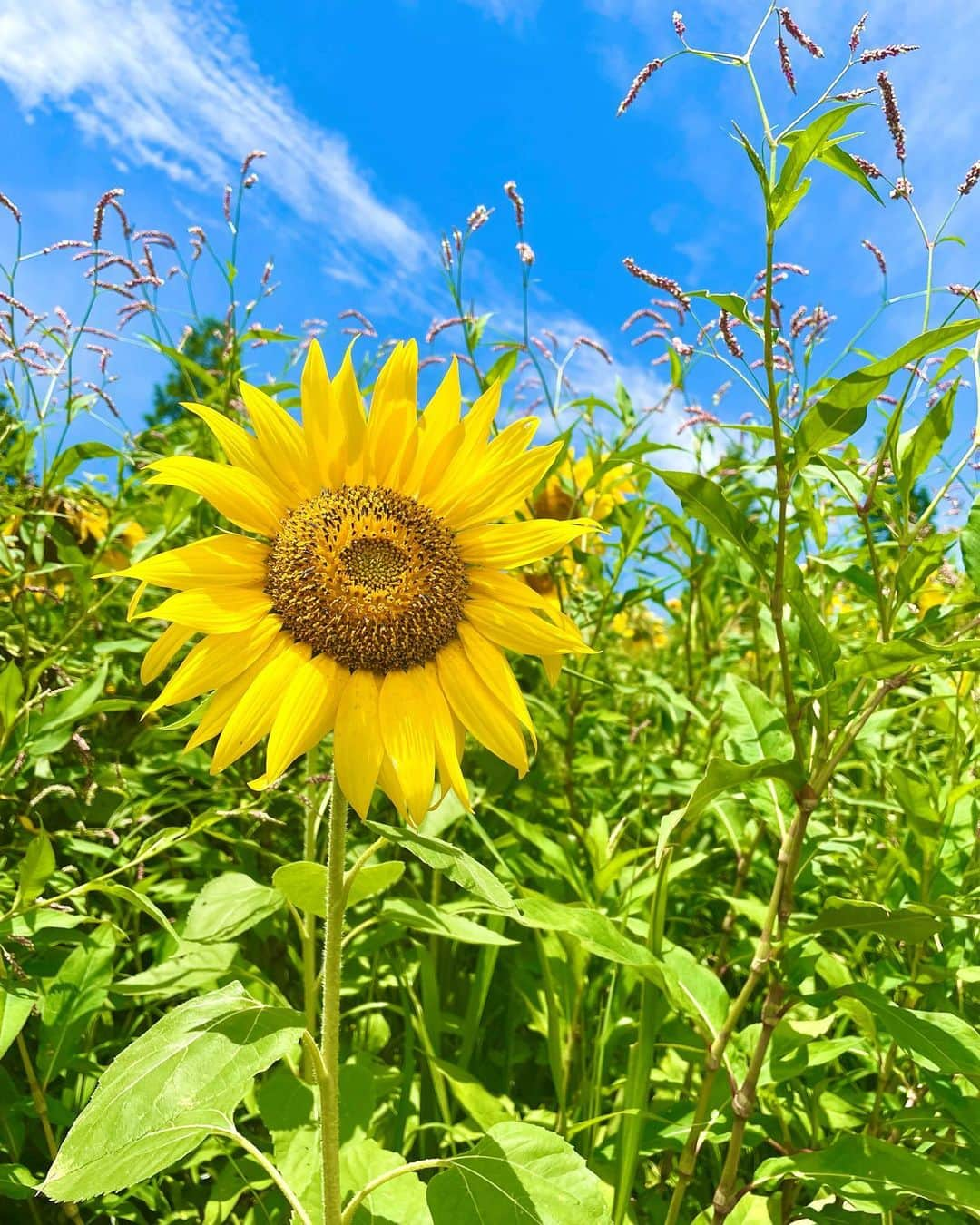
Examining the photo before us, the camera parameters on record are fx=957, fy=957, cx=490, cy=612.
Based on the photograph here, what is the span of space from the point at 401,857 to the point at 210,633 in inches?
49.4

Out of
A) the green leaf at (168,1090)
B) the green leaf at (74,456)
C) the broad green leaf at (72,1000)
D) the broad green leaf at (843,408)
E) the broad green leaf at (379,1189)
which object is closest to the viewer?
the green leaf at (168,1090)

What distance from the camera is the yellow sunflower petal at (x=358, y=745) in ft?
3.67

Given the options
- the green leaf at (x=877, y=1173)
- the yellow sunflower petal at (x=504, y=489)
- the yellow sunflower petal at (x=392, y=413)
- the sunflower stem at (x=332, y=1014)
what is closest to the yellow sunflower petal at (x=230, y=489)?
the yellow sunflower petal at (x=392, y=413)

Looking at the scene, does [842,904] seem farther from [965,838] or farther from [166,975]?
[166,975]

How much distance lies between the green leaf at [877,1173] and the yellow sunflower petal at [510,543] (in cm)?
89

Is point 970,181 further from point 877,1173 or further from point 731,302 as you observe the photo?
point 877,1173

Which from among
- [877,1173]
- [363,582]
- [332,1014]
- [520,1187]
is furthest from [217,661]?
[877,1173]

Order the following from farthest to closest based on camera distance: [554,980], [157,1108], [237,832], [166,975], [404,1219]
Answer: [237,832] < [554,980] < [166,975] < [404,1219] < [157,1108]

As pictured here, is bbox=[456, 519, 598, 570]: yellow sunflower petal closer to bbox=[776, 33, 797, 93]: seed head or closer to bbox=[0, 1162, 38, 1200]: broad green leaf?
bbox=[776, 33, 797, 93]: seed head

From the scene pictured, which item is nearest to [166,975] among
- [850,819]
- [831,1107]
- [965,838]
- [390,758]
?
[390,758]

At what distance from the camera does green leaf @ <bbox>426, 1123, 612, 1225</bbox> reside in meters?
1.07

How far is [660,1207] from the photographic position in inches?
65.6

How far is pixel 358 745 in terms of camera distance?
1.14m

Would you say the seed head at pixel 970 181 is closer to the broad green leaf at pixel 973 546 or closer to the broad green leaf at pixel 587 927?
the broad green leaf at pixel 973 546
